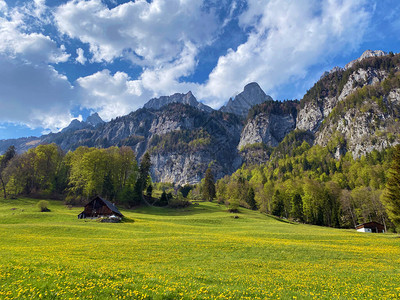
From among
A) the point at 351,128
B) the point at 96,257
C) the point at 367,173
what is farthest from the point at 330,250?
the point at 351,128

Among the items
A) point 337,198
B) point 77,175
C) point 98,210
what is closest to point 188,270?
point 98,210

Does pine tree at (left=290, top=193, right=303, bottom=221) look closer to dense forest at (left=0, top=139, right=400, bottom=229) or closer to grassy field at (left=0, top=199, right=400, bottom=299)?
dense forest at (left=0, top=139, right=400, bottom=229)

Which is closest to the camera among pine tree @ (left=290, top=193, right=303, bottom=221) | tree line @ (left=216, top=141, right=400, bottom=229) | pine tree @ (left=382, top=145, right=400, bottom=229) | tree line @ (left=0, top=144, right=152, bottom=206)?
pine tree @ (left=382, top=145, right=400, bottom=229)

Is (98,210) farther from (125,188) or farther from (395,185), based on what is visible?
(395,185)

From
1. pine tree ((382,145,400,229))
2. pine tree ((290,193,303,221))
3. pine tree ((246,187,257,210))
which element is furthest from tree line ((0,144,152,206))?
pine tree ((382,145,400,229))

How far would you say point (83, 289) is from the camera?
35.3 ft

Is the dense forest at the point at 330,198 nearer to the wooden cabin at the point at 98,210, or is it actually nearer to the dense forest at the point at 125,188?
the dense forest at the point at 125,188

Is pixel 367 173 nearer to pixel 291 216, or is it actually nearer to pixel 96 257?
pixel 291 216

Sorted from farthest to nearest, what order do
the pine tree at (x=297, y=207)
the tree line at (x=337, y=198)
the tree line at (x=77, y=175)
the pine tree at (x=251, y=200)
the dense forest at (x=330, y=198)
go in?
the pine tree at (x=251, y=200) → the pine tree at (x=297, y=207) → the dense forest at (x=330, y=198) → the tree line at (x=77, y=175) → the tree line at (x=337, y=198)

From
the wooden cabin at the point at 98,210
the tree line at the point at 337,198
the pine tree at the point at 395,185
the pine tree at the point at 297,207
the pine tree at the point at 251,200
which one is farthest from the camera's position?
the pine tree at the point at 251,200

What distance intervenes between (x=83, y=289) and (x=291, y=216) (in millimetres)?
103436

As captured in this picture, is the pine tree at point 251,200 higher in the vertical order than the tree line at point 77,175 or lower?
lower

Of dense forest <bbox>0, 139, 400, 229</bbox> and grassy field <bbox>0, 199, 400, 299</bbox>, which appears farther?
dense forest <bbox>0, 139, 400, 229</bbox>

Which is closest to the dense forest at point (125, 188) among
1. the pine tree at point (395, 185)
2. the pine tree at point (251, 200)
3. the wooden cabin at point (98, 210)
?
the pine tree at point (251, 200)
